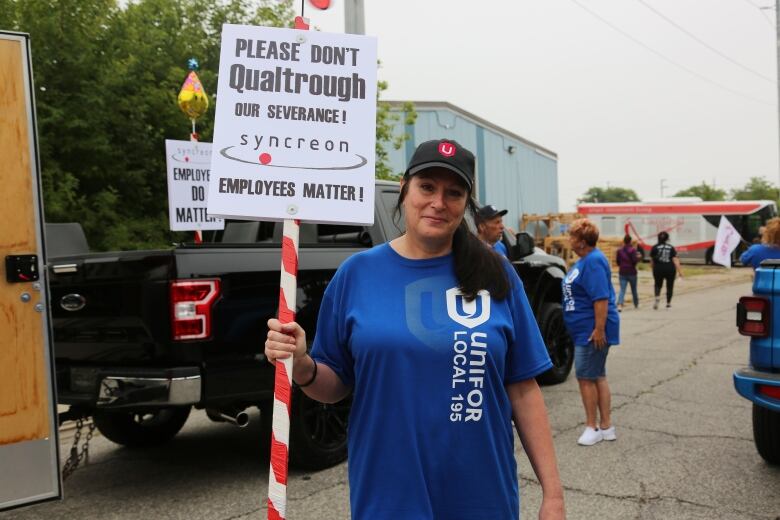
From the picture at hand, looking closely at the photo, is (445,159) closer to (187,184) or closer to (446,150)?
(446,150)

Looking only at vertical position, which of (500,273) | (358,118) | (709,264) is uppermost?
(358,118)

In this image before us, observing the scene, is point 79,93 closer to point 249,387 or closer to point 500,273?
point 249,387

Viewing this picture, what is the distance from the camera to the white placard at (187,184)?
24.3ft

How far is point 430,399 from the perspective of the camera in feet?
6.42

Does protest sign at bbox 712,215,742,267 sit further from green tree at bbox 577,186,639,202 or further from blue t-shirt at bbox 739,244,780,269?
green tree at bbox 577,186,639,202

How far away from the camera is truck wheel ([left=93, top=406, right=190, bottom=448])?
5.75 meters

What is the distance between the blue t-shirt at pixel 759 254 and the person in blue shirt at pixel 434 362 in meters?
7.14

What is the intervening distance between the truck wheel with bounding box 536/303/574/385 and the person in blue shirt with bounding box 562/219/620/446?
1.73m

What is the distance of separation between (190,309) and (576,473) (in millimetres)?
2831

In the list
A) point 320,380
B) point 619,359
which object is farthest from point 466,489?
point 619,359

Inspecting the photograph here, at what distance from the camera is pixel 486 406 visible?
1.99 m

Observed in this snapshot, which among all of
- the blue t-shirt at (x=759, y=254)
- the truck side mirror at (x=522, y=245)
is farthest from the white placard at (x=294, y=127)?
the blue t-shirt at (x=759, y=254)

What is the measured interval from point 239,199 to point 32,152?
209 centimetres

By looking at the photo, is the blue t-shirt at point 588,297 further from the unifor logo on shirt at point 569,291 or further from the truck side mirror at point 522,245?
the truck side mirror at point 522,245
